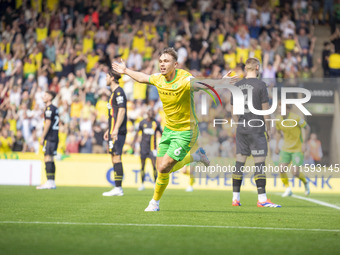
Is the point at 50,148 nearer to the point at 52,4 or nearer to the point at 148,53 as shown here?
the point at 148,53

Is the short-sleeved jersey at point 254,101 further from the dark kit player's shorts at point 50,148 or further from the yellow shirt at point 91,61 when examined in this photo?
the yellow shirt at point 91,61

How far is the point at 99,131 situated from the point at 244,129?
9602mm

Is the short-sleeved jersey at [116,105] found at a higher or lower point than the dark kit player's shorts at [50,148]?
higher

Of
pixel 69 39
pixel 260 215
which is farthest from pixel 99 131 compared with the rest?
pixel 260 215

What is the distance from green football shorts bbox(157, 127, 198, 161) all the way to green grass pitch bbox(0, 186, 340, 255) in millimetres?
866

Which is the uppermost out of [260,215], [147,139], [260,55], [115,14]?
[115,14]

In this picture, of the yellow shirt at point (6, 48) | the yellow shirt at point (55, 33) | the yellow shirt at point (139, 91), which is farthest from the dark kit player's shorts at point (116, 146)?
the yellow shirt at point (6, 48)

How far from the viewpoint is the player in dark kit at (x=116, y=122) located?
40.5 feet

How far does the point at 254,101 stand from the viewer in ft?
33.4

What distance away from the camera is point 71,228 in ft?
21.4

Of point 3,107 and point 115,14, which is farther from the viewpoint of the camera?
point 115,14

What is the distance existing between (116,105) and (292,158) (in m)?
4.36

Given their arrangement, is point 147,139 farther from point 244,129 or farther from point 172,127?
point 172,127

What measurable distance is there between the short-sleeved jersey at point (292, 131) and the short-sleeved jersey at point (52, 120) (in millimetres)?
5430
